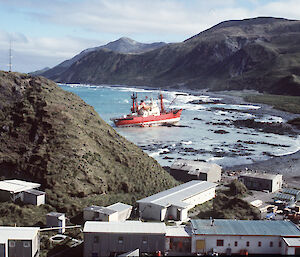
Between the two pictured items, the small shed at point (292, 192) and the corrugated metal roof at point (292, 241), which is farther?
the small shed at point (292, 192)

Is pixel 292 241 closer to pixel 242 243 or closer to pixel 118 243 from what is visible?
pixel 242 243

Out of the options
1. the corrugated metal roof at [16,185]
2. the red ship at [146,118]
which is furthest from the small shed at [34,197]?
the red ship at [146,118]

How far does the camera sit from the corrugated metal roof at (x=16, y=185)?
89.8 feet

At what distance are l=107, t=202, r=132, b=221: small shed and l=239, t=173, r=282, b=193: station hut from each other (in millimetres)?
15598

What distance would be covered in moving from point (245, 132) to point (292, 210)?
52054 millimetres

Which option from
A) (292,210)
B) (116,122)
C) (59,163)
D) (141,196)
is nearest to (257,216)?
(292,210)

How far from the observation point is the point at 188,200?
30.6m

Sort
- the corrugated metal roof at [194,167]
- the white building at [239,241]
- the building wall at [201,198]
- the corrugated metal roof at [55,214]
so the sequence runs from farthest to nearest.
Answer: the corrugated metal roof at [194,167] → the building wall at [201,198] → the corrugated metal roof at [55,214] → the white building at [239,241]

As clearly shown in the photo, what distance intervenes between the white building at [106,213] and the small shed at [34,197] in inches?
131

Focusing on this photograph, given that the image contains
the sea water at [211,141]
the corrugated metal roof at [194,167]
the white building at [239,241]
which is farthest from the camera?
the sea water at [211,141]

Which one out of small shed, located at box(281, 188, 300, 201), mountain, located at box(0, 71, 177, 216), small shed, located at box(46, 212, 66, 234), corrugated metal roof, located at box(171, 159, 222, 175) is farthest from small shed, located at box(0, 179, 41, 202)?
small shed, located at box(281, 188, 300, 201)

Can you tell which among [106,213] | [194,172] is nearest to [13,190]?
[106,213]

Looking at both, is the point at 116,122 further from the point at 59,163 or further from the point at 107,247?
the point at 107,247

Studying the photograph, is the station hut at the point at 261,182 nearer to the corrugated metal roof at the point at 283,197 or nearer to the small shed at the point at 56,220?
the corrugated metal roof at the point at 283,197
